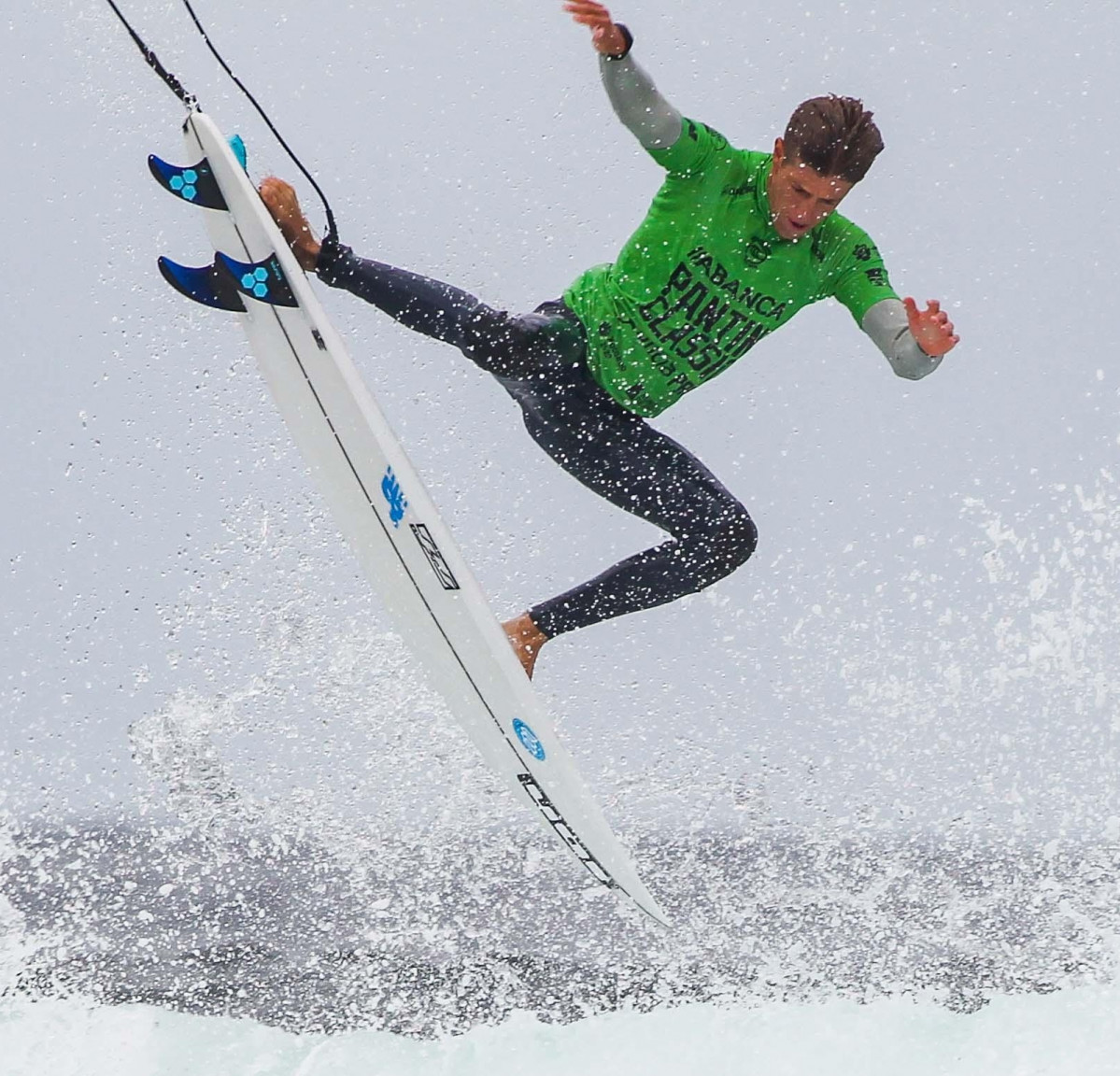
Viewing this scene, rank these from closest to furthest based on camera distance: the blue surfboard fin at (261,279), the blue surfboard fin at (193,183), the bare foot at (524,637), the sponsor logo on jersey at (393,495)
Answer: the blue surfboard fin at (193,183)
the blue surfboard fin at (261,279)
the sponsor logo on jersey at (393,495)
the bare foot at (524,637)

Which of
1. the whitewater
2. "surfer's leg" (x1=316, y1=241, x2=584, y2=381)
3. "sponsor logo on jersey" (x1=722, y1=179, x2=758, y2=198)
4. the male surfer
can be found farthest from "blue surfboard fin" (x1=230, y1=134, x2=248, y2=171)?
the whitewater

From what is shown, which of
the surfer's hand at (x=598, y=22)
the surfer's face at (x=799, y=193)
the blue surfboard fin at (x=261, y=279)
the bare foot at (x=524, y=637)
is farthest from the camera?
the bare foot at (x=524, y=637)

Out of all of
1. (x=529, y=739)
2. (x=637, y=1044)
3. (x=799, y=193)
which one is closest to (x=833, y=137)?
(x=799, y=193)

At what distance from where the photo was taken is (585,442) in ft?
14.3

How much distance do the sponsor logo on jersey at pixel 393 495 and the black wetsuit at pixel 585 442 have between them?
446 millimetres

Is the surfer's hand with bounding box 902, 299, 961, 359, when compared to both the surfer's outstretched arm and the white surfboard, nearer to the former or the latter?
the surfer's outstretched arm

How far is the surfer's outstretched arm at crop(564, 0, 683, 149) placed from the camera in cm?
368

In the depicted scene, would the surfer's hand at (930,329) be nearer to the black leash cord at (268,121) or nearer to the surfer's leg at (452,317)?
the surfer's leg at (452,317)

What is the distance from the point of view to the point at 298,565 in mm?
6734

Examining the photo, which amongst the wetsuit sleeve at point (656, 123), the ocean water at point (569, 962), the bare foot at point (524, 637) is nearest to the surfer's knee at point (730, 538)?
the bare foot at point (524, 637)

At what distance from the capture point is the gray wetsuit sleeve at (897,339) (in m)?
3.98

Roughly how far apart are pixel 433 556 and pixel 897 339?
1505 mm

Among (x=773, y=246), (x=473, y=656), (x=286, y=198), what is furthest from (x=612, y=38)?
(x=473, y=656)

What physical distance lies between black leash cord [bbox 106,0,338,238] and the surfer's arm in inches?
63.0
